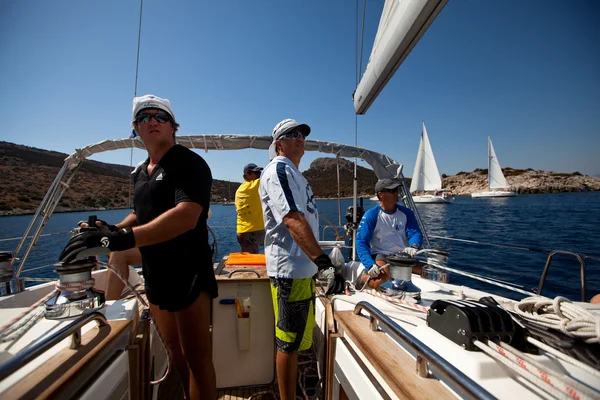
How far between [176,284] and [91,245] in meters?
0.48

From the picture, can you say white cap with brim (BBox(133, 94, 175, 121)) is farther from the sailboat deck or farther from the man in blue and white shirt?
the man in blue and white shirt

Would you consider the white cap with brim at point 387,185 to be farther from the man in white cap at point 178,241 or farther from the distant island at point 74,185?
the distant island at point 74,185

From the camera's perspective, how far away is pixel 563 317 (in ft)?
3.74

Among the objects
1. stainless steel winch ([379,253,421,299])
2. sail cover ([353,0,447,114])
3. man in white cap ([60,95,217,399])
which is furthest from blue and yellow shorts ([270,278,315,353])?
Answer: sail cover ([353,0,447,114])

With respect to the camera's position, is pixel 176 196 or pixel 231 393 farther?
pixel 231 393

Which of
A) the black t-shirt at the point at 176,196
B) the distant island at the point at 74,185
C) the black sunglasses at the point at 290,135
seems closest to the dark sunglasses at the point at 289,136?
the black sunglasses at the point at 290,135

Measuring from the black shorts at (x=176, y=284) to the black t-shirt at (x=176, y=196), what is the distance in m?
0.02

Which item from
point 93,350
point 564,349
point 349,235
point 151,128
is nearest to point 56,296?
point 93,350

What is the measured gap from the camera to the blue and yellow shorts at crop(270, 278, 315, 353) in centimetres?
172

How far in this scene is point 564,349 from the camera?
103 centimetres

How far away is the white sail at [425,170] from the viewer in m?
37.8

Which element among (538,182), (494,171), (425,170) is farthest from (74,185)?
(538,182)

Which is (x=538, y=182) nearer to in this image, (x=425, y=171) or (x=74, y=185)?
(x=425, y=171)

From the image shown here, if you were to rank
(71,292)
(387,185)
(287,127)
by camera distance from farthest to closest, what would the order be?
(387,185) → (287,127) → (71,292)
